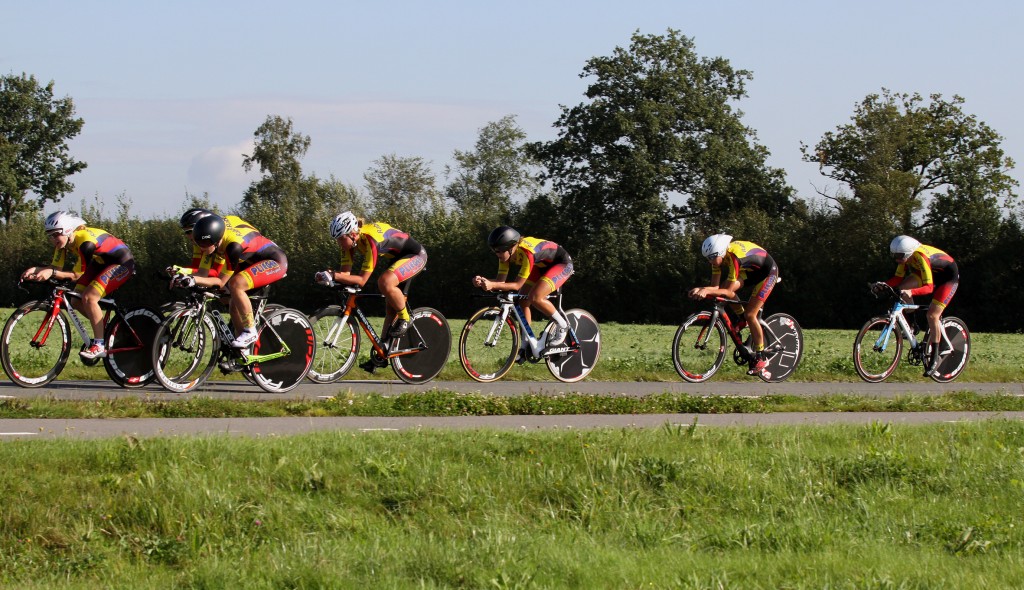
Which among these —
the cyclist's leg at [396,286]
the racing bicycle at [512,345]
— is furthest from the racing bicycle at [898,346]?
the cyclist's leg at [396,286]

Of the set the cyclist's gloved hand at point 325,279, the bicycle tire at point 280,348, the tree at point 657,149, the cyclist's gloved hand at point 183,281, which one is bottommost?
the bicycle tire at point 280,348

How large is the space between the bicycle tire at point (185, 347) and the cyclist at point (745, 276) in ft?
20.5

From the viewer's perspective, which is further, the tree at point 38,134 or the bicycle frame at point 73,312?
the tree at point 38,134

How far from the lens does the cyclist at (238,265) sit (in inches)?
511

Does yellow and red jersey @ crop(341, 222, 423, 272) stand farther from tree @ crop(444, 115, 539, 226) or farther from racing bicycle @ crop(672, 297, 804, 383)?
tree @ crop(444, 115, 539, 226)

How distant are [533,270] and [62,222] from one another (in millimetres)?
5695

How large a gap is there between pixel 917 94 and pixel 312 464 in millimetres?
60953

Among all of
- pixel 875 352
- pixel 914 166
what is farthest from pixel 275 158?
pixel 875 352

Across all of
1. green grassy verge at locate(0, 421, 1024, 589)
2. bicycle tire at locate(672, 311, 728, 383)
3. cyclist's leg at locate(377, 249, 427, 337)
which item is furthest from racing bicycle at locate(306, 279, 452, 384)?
green grassy verge at locate(0, 421, 1024, 589)

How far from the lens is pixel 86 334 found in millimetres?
13312

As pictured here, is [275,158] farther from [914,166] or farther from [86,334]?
[86,334]

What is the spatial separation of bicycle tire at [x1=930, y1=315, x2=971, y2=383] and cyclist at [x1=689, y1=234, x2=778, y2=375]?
294 centimetres

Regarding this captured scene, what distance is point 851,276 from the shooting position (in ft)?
171

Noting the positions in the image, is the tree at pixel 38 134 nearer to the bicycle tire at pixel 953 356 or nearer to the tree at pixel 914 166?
the tree at pixel 914 166
